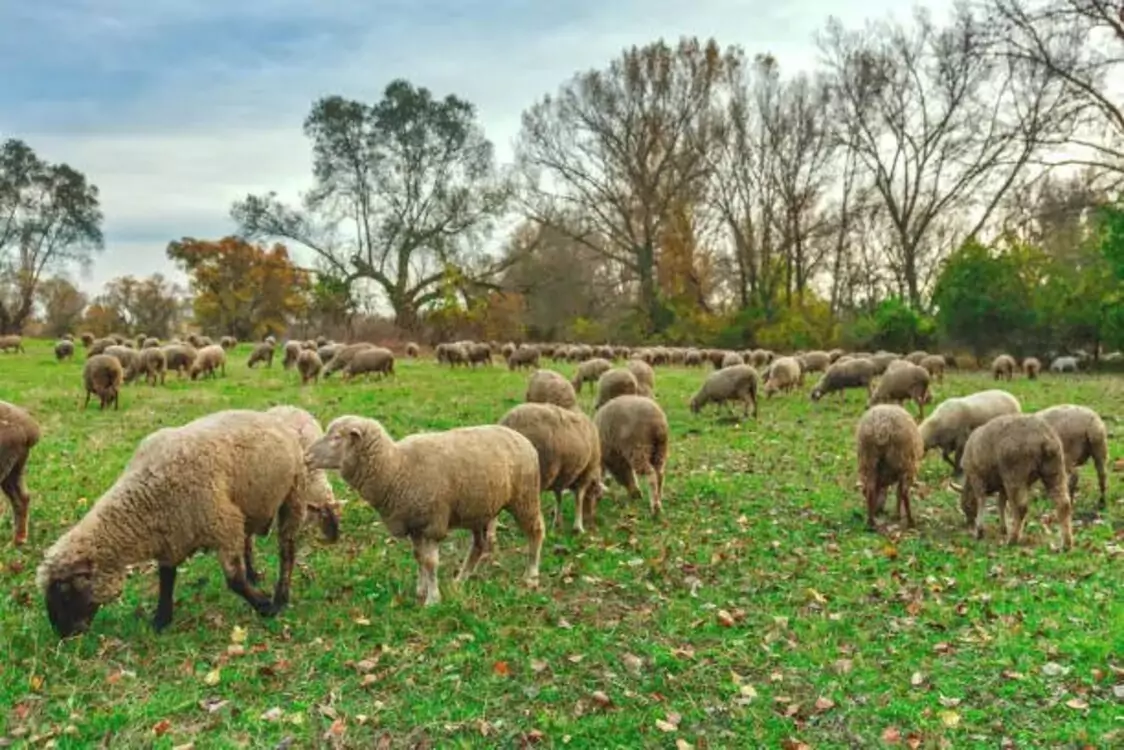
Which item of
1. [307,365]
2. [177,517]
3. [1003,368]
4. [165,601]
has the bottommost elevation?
[165,601]

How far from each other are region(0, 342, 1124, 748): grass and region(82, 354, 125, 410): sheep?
1060 centimetres

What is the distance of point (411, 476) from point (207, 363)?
25.4 m

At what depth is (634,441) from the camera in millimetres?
10633

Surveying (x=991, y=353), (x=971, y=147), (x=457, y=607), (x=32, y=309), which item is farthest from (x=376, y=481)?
(x=32, y=309)

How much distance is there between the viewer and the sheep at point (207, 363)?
1162 inches

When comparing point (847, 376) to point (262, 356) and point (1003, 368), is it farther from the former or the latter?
point (262, 356)

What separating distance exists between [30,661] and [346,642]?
85.1 inches

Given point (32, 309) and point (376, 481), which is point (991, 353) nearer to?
point (376, 481)

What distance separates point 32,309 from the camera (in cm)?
6944

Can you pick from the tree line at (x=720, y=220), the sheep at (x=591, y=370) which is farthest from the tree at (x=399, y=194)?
the sheep at (x=591, y=370)

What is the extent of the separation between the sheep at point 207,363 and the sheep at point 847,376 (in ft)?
65.6

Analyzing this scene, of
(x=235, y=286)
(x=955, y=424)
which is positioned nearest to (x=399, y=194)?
(x=235, y=286)

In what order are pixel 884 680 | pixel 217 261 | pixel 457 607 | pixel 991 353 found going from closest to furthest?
pixel 884 680 → pixel 457 607 → pixel 991 353 → pixel 217 261

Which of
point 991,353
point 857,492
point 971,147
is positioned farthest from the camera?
point 971,147
